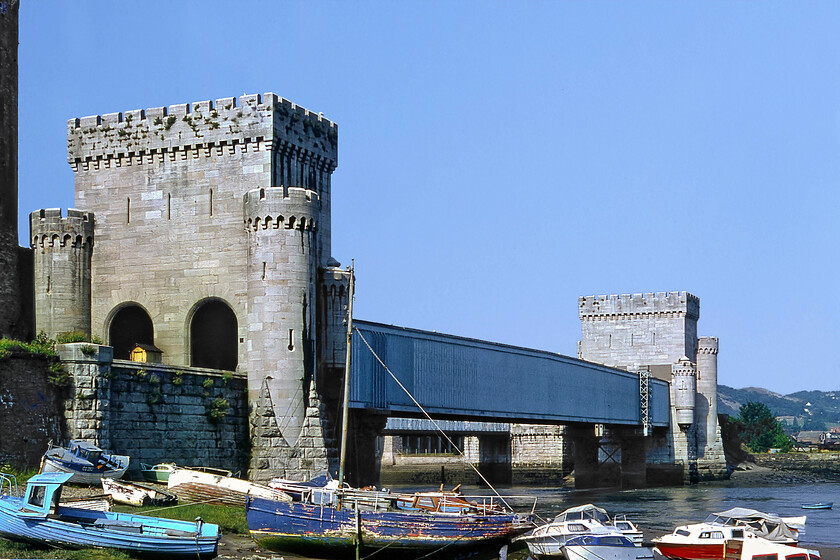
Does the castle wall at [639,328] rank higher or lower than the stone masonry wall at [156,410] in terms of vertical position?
higher

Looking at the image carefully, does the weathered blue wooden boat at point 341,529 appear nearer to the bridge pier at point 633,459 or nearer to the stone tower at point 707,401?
the bridge pier at point 633,459

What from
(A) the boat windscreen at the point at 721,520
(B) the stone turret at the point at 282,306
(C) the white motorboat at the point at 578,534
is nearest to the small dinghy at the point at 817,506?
(A) the boat windscreen at the point at 721,520

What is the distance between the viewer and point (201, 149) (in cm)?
5594

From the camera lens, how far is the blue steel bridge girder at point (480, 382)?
58.6m

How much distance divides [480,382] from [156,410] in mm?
26651

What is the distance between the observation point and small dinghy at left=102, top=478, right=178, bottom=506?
42.1 metres

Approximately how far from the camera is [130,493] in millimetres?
42281

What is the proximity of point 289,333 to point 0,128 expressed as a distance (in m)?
18.8

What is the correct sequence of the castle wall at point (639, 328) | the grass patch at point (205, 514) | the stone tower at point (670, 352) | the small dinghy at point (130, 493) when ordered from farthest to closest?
1. the castle wall at point (639, 328)
2. the stone tower at point (670, 352)
3. the small dinghy at point (130, 493)
4. the grass patch at point (205, 514)

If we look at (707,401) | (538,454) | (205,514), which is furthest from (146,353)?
(707,401)

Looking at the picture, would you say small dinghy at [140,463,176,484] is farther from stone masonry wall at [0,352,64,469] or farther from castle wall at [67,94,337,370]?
castle wall at [67,94,337,370]

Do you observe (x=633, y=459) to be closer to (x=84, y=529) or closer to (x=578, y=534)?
(x=578, y=534)

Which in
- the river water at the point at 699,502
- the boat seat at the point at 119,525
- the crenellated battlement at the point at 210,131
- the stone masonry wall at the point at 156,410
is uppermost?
the crenellated battlement at the point at 210,131

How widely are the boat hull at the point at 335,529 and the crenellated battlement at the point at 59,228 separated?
2233 centimetres
